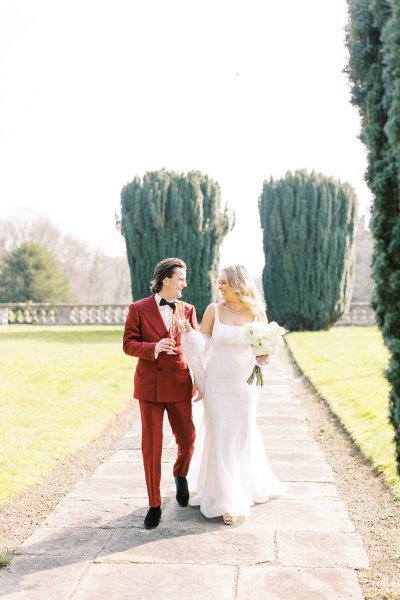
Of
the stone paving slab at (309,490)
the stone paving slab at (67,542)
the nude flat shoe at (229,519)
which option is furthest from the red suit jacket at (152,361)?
the stone paving slab at (309,490)

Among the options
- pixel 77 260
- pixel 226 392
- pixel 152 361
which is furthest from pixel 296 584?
pixel 77 260

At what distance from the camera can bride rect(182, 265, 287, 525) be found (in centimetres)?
472

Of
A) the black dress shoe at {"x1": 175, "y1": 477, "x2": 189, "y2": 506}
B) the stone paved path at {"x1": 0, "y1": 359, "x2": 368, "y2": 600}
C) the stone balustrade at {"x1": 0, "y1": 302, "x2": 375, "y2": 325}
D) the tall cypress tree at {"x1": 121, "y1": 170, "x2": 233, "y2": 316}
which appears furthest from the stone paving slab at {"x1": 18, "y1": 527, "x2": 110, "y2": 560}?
the stone balustrade at {"x1": 0, "y1": 302, "x2": 375, "y2": 325}

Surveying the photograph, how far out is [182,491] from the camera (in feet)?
16.5

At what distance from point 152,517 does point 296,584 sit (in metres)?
1.30

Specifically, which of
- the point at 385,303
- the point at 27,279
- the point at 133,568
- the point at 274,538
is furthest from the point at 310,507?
the point at 27,279

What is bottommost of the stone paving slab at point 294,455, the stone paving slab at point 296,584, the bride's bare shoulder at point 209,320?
the stone paving slab at point 294,455

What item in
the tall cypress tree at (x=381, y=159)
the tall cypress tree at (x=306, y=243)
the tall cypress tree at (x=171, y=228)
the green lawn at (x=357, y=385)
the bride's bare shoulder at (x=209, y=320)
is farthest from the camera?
the tall cypress tree at (x=306, y=243)

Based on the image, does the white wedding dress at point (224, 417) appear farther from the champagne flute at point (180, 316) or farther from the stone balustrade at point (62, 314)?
the stone balustrade at point (62, 314)

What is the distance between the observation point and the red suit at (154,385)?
4.60 metres

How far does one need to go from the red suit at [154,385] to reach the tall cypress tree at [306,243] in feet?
67.1

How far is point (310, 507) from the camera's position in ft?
16.5

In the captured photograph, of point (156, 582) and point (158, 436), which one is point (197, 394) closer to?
point (158, 436)

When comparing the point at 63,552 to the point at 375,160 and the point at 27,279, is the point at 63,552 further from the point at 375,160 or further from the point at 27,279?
the point at 27,279
